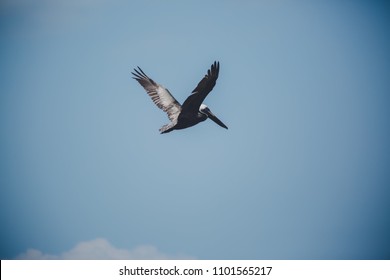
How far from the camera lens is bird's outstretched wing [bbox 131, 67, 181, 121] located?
22.3m

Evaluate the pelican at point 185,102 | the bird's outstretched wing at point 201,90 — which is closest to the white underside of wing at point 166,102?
the pelican at point 185,102

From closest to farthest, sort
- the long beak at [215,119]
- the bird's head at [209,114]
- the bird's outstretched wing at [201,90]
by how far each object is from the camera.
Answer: the bird's outstretched wing at [201,90] → the bird's head at [209,114] → the long beak at [215,119]

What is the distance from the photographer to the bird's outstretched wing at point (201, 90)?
757 inches

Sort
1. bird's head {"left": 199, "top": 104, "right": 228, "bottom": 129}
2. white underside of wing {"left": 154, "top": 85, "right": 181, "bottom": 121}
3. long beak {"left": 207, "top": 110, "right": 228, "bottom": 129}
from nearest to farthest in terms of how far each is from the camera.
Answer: bird's head {"left": 199, "top": 104, "right": 228, "bottom": 129} < white underside of wing {"left": 154, "top": 85, "right": 181, "bottom": 121} < long beak {"left": 207, "top": 110, "right": 228, "bottom": 129}

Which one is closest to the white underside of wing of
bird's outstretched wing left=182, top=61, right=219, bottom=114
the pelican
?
the pelican

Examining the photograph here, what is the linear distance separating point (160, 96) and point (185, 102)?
2.53m

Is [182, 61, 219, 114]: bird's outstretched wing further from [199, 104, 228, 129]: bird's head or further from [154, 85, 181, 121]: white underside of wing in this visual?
[154, 85, 181, 121]: white underside of wing

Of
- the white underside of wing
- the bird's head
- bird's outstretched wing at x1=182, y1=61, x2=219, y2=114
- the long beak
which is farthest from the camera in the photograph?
the long beak

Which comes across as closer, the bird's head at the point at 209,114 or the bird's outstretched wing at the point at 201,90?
the bird's outstretched wing at the point at 201,90

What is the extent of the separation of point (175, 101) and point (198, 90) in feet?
9.40

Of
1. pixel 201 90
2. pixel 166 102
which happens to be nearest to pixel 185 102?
pixel 201 90

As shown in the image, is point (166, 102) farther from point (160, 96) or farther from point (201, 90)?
point (201, 90)

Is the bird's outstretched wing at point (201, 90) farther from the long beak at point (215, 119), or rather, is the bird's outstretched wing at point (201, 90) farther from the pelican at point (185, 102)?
the long beak at point (215, 119)
